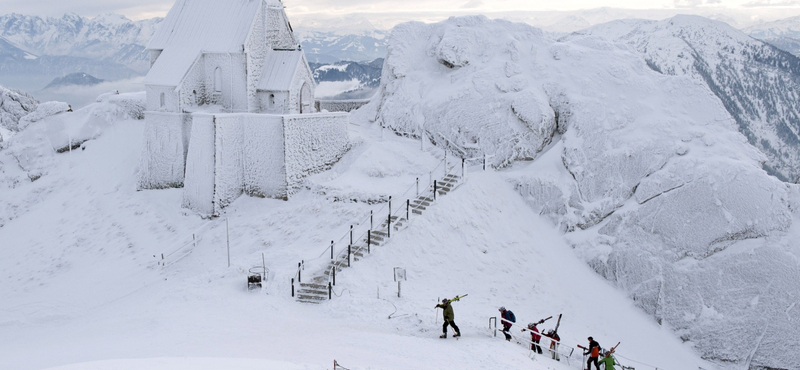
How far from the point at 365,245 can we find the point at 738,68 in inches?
5655

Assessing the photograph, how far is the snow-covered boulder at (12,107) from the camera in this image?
62.3m

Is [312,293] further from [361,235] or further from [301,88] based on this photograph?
[301,88]

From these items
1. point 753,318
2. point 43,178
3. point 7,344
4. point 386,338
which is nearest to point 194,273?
point 7,344

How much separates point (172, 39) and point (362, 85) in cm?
2982

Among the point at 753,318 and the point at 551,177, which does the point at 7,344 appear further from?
the point at 753,318

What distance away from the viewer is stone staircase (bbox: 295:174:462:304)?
1781cm

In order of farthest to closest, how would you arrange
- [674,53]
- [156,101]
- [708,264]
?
[674,53], [156,101], [708,264]

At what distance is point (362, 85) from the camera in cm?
5900

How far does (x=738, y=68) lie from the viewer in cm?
13225

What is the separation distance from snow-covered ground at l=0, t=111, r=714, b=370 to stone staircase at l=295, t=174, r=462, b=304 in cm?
36

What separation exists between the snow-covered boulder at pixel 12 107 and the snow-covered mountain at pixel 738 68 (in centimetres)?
8975

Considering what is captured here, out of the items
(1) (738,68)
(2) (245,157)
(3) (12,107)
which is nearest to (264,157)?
(2) (245,157)

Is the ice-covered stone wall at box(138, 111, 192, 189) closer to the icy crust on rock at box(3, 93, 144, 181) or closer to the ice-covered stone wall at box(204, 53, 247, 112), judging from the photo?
the ice-covered stone wall at box(204, 53, 247, 112)

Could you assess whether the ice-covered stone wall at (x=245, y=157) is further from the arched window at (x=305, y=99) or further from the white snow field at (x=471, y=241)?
the arched window at (x=305, y=99)
